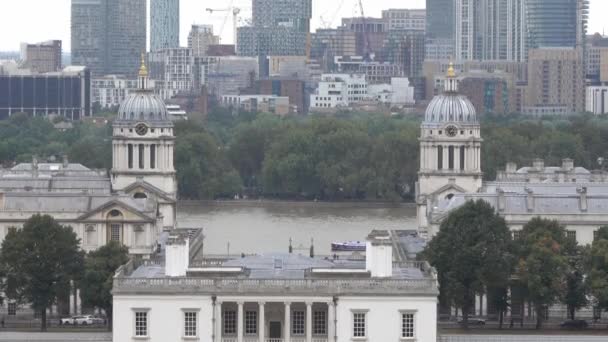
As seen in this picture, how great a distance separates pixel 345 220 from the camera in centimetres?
13062

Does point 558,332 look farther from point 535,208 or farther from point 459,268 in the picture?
point 535,208

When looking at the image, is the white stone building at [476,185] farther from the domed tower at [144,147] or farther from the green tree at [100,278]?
the green tree at [100,278]

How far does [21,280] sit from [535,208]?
19125mm

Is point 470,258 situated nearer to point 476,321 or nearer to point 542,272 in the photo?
point 542,272

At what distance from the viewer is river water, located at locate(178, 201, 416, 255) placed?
11206cm

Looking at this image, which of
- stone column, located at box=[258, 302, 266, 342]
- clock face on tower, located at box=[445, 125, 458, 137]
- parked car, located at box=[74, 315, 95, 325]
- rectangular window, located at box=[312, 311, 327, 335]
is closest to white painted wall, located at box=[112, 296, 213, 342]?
stone column, located at box=[258, 302, 266, 342]

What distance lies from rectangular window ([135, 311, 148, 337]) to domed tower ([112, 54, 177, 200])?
32.7 metres

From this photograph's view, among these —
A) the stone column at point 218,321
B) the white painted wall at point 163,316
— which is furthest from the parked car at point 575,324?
the white painted wall at point 163,316

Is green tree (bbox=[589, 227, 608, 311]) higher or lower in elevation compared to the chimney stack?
lower

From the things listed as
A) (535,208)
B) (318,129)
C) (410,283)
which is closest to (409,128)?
(318,129)

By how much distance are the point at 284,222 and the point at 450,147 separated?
81.9ft

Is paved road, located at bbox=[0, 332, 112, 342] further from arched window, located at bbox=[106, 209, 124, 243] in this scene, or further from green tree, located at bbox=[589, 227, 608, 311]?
green tree, located at bbox=[589, 227, 608, 311]

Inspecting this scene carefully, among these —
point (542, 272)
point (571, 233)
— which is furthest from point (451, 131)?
point (542, 272)

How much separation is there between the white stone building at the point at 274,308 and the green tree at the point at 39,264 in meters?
12.4
